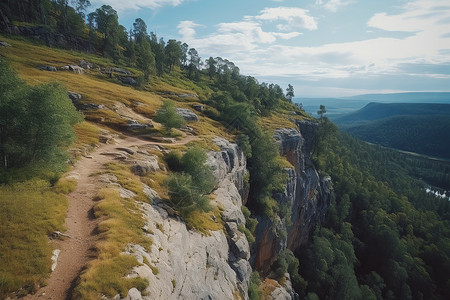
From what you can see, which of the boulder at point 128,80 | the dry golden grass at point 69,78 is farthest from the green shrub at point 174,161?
the boulder at point 128,80

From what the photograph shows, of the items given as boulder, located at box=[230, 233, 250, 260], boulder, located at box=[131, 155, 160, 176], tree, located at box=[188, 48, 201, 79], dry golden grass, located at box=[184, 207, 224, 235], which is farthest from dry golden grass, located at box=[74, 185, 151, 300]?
tree, located at box=[188, 48, 201, 79]

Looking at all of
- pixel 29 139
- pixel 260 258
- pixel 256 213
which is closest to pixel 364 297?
pixel 260 258

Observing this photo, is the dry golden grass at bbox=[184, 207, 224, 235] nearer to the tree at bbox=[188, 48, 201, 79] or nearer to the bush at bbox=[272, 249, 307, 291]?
the bush at bbox=[272, 249, 307, 291]

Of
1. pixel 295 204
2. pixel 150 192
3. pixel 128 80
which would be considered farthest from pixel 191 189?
pixel 128 80

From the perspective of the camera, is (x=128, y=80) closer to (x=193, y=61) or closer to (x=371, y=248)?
(x=193, y=61)

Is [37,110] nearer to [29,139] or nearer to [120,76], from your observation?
[29,139]

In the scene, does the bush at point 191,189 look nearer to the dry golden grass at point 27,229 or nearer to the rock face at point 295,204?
the dry golden grass at point 27,229
